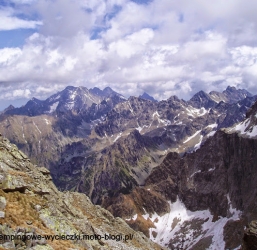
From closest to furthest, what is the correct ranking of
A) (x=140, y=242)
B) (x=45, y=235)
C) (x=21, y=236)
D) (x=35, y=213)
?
(x=21, y=236) → (x=45, y=235) → (x=35, y=213) → (x=140, y=242)

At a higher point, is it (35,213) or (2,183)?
(2,183)

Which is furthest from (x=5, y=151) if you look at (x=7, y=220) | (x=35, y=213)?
(x=7, y=220)

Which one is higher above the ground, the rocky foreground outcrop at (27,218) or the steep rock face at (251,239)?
the rocky foreground outcrop at (27,218)

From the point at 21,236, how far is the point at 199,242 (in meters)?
182

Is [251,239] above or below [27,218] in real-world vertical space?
below

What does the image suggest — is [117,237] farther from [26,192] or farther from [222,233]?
[222,233]

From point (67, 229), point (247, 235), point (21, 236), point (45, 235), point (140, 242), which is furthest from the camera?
point (140, 242)

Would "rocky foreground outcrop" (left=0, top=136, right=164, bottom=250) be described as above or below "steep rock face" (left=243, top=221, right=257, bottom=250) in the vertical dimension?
above

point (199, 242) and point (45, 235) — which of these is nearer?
point (45, 235)

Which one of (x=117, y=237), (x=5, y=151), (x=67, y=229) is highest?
(x=5, y=151)

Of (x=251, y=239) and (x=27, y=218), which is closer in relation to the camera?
(x=27, y=218)

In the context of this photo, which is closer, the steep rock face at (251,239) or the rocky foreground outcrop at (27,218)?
the rocky foreground outcrop at (27,218)

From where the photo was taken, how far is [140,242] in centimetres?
7544

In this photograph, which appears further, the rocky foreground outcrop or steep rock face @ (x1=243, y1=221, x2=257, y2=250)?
steep rock face @ (x1=243, y1=221, x2=257, y2=250)
